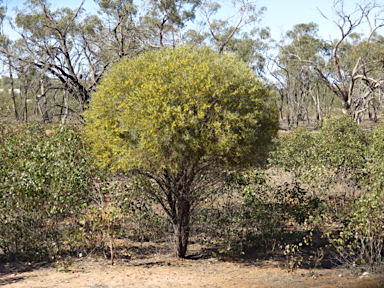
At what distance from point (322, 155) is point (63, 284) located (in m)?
6.37

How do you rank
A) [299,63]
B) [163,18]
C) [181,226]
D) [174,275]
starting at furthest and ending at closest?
[299,63]
[163,18]
[181,226]
[174,275]

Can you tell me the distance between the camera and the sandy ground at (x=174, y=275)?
24.6 feet

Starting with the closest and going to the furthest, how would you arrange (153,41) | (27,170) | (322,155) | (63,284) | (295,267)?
(63,284) < (27,170) < (295,267) < (322,155) < (153,41)

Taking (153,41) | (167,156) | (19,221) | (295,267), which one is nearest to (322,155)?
(295,267)

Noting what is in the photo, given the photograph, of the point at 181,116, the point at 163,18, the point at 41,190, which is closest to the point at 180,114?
the point at 181,116

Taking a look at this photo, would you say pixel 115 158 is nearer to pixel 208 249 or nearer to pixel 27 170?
pixel 27 170

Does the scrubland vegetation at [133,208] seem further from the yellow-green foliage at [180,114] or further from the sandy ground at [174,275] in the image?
the yellow-green foliage at [180,114]

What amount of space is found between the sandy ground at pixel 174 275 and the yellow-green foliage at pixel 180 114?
2.07 metres

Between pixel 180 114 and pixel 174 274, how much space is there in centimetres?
321

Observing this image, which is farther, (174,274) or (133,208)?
(133,208)

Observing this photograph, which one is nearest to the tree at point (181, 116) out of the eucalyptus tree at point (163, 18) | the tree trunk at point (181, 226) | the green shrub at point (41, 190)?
the green shrub at point (41, 190)

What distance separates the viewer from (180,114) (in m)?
7.12

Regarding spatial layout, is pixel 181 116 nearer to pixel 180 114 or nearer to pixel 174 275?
pixel 180 114

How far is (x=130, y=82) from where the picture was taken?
306 inches
